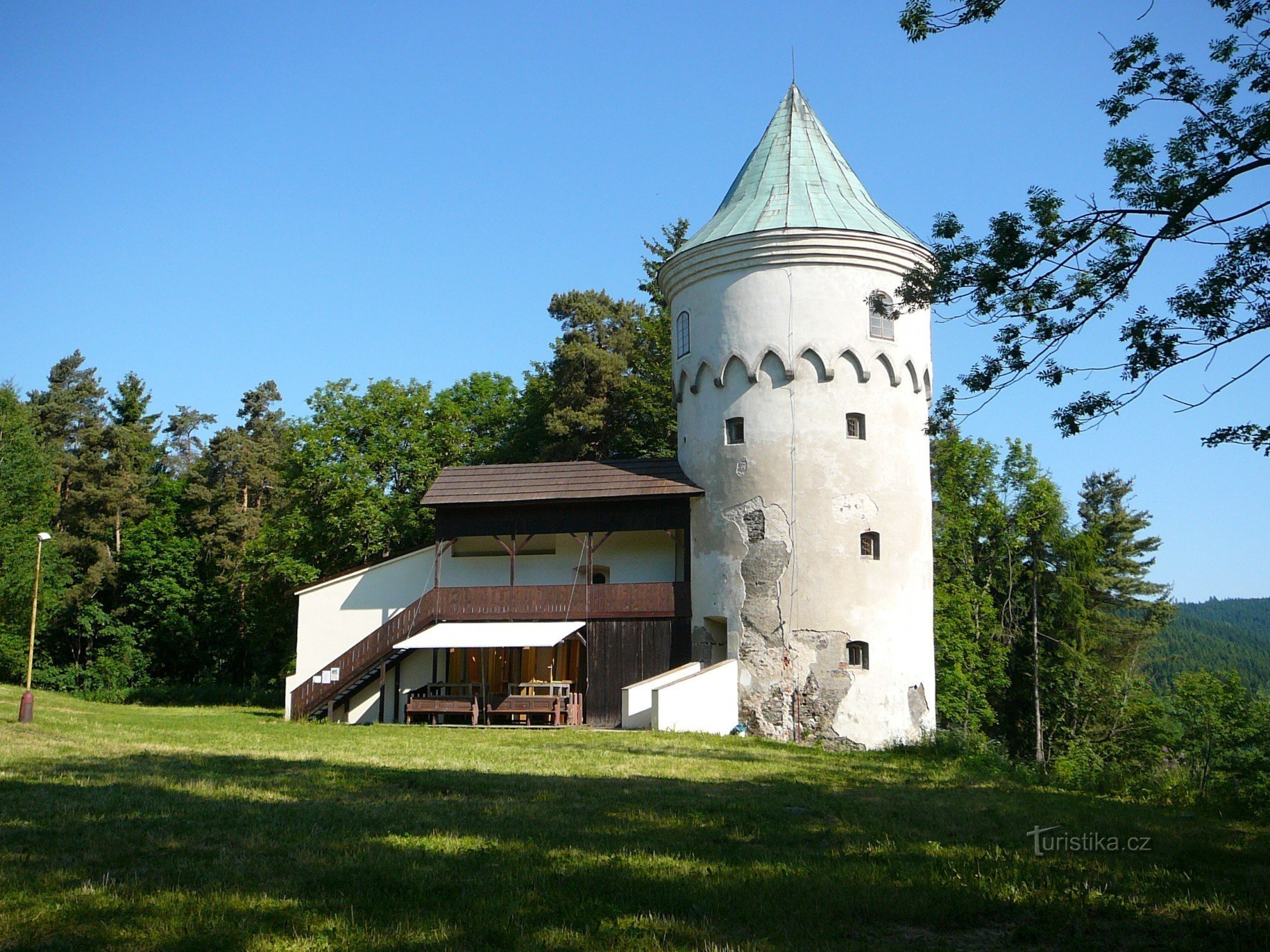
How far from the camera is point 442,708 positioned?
2467cm

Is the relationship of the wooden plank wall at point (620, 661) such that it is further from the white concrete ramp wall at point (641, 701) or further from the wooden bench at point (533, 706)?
the white concrete ramp wall at point (641, 701)

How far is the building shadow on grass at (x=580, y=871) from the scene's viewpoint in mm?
6293

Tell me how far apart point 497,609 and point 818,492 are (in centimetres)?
823

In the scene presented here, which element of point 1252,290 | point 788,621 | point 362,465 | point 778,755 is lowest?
point 778,755

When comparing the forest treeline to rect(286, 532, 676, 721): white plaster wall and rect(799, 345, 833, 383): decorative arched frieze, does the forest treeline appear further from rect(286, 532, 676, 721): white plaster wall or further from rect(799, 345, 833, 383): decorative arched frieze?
rect(799, 345, 833, 383): decorative arched frieze

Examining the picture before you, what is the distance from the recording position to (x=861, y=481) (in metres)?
23.9

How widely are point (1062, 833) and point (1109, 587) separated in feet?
131

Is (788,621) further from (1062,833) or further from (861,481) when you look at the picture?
(1062,833)

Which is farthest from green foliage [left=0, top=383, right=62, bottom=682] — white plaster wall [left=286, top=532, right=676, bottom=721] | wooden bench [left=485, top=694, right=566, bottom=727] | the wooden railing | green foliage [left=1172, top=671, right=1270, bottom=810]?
green foliage [left=1172, top=671, right=1270, bottom=810]

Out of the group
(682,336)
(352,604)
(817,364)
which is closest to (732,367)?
(817,364)

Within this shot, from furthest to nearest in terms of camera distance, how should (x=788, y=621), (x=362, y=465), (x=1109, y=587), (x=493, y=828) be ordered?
1. (x=1109, y=587)
2. (x=362, y=465)
3. (x=788, y=621)
4. (x=493, y=828)

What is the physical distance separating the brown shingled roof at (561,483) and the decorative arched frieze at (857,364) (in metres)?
4.36

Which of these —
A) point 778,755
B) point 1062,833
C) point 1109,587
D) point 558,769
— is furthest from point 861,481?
point 1109,587

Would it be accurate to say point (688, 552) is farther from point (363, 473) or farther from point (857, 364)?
point (363, 473)
